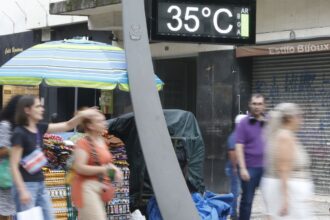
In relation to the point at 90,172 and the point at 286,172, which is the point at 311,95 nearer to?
the point at 286,172

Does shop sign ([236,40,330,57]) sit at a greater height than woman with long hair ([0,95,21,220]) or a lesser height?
greater

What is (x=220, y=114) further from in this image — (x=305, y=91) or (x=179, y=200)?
(x=179, y=200)

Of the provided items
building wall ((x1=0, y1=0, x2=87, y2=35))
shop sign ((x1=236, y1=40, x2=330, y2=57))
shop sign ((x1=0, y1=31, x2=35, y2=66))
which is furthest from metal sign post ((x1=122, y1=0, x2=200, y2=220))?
shop sign ((x1=0, y1=31, x2=35, y2=66))

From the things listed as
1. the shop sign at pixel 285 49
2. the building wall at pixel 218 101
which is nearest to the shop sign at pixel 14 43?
the building wall at pixel 218 101

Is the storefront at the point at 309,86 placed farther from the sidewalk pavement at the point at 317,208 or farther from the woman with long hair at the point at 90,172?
the woman with long hair at the point at 90,172

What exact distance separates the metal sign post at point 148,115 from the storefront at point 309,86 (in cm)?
597

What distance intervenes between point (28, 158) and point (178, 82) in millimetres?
12237

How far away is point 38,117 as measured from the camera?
23.8ft

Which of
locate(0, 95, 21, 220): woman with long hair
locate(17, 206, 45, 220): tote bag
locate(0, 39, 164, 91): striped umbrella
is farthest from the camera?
locate(0, 39, 164, 91): striped umbrella

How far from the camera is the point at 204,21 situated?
31.6 feet

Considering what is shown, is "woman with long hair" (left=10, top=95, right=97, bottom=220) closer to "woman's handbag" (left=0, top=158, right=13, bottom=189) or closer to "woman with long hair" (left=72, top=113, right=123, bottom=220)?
"woman with long hair" (left=72, top=113, right=123, bottom=220)

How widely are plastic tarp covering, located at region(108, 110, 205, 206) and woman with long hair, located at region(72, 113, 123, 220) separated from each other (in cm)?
356

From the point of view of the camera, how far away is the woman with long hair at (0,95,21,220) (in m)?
7.29

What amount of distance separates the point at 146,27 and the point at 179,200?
2.10 m
